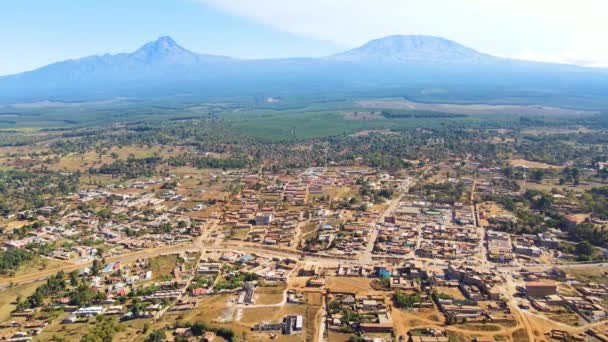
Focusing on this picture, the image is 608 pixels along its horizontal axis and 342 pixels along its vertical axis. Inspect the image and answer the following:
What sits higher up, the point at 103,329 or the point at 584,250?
the point at 584,250

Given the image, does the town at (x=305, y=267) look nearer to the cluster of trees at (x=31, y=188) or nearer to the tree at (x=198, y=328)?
the tree at (x=198, y=328)

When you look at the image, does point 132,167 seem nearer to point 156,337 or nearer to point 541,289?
point 156,337

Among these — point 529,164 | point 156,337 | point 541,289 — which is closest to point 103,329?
point 156,337

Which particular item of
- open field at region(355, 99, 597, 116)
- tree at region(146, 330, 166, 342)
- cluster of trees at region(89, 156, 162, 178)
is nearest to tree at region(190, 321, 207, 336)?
tree at region(146, 330, 166, 342)

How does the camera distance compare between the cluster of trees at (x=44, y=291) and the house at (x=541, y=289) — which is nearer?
the house at (x=541, y=289)

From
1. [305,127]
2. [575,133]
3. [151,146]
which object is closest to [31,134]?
[151,146]

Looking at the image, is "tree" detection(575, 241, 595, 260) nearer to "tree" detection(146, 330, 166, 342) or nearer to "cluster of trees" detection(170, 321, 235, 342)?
"cluster of trees" detection(170, 321, 235, 342)

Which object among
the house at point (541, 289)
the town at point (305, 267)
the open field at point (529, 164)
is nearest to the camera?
the town at point (305, 267)

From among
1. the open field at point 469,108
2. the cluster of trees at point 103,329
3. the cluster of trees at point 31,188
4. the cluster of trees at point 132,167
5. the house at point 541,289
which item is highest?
the open field at point 469,108

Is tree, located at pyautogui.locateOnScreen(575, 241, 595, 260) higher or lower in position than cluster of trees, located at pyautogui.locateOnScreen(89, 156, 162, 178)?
lower

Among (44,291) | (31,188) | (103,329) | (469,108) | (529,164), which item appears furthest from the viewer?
(469,108)

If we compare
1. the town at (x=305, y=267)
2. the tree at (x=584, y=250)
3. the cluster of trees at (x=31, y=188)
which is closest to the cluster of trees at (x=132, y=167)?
the cluster of trees at (x=31, y=188)

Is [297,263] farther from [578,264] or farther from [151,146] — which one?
[151,146]
